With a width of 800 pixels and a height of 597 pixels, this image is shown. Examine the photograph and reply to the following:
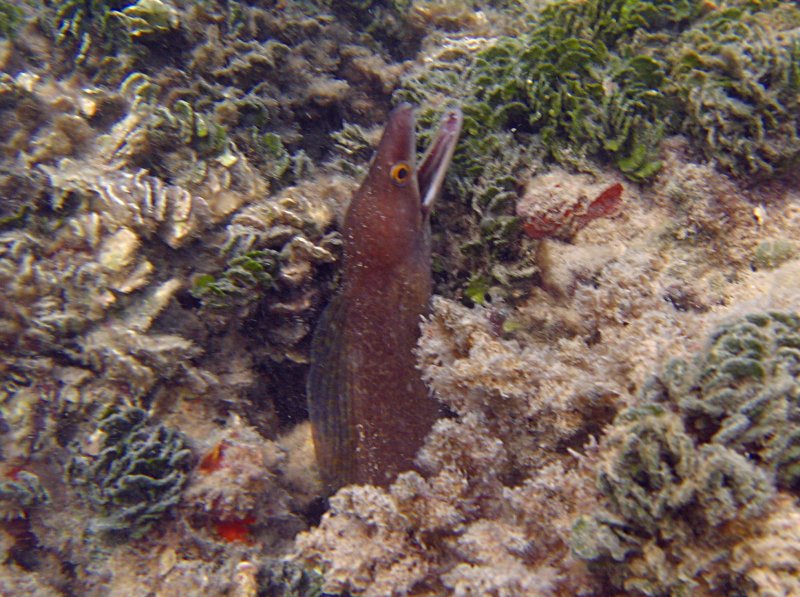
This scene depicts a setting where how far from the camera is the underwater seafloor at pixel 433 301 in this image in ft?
6.22

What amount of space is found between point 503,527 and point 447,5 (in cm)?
441

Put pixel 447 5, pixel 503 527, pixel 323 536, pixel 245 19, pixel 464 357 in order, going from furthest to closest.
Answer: pixel 447 5
pixel 245 19
pixel 464 357
pixel 323 536
pixel 503 527

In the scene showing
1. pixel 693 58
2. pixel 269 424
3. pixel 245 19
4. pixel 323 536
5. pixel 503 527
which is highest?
pixel 693 58

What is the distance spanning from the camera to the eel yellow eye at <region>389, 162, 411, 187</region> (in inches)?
116

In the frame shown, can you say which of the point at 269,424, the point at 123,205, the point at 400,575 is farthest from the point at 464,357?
the point at 123,205

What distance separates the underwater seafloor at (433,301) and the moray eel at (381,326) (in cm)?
30

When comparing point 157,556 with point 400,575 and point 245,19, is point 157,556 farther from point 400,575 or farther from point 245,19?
point 245,19

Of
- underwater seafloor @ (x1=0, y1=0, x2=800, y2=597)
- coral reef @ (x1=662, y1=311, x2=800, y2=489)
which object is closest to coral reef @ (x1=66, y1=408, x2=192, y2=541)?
underwater seafloor @ (x1=0, y1=0, x2=800, y2=597)

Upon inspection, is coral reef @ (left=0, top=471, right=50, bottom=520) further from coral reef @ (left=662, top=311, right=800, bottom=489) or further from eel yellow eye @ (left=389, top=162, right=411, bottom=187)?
coral reef @ (left=662, top=311, right=800, bottom=489)

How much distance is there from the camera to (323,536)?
220 centimetres

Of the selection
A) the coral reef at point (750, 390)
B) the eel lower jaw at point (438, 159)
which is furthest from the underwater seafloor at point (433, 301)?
the eel lower jaw at point (438, 159)

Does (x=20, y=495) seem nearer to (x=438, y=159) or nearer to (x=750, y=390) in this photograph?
(x=438, y=159)

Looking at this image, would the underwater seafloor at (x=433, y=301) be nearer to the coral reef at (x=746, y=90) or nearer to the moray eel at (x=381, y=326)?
the coral reef at (x=746, y=90)

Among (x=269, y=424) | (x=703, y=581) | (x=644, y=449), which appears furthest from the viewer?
(x=269, y=424)
